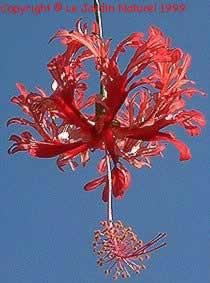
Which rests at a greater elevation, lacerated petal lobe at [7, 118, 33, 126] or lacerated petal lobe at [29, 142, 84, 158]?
lacerated petal lobe at [7, 118, 33, 126]

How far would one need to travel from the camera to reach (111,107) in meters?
1.91

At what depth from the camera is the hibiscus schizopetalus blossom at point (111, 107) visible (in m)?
1.84

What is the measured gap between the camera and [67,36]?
1835 millimetres

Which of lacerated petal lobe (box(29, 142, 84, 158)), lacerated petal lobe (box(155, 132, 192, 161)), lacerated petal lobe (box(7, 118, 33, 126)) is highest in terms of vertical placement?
lacerated petal lobe (box(7, 118, 33, 126))

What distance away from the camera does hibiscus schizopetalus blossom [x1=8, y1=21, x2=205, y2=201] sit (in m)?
1.84

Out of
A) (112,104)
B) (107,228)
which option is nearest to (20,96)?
(112,104)

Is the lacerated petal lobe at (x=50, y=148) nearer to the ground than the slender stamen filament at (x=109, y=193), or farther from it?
farther from it

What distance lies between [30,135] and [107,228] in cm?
30

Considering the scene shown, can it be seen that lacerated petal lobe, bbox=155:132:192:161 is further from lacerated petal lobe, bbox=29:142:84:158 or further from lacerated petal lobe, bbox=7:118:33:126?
lacerated petal lobe, bbox=7:118:33:126

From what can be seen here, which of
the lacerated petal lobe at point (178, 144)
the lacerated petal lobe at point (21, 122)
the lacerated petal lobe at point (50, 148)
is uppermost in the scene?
the lacerated petal lobe at point (21, 122)

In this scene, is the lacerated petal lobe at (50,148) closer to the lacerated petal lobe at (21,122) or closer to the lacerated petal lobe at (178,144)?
the lacerated petal lobe at (21,122)

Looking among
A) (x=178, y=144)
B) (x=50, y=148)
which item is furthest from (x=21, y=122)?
(x=178, y=144)

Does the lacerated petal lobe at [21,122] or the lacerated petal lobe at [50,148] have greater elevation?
the lacerated petal lobe at [21,122]

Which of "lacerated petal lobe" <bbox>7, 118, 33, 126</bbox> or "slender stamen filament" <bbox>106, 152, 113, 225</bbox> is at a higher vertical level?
"lacerated petal lobe" <bbox>7, 118, 33, 126</bbox>
